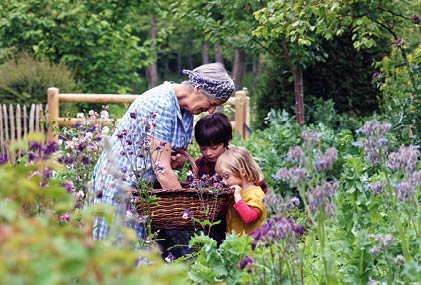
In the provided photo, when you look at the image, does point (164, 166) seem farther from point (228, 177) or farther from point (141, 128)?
point (228, 177)

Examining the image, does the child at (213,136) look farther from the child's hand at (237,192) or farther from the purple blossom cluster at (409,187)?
the purple blossom cluster at (409,187)

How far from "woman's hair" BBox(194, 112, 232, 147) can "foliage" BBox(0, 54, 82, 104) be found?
21.6 ft

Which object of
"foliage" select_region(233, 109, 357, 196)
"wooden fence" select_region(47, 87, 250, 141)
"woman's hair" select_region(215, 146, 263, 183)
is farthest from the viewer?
"wooden fence" select_region(47, 87, 250, 141)

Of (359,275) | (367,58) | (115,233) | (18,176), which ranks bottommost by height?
(359,275)

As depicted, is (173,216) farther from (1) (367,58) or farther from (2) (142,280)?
(1) (367,58)

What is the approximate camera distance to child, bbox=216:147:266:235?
3432 millimetres

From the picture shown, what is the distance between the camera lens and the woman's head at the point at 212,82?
10.9 ft

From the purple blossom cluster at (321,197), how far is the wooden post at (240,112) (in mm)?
6728

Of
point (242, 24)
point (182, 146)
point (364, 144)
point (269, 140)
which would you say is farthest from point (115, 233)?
point (242, 24)

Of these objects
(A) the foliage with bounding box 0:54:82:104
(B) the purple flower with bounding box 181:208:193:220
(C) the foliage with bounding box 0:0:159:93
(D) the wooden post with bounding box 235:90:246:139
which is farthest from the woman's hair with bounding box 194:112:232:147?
(C) the foliage with bounding box 0:0:159:93

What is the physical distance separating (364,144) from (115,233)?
1.08 meters

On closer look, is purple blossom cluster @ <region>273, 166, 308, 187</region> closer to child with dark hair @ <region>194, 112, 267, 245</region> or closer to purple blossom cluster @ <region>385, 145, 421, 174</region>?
purple blossom cluster @ <region>385, 145, 421, 174</region>

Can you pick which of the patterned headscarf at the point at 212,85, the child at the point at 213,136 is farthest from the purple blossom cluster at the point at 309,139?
the child at the point at 213,136

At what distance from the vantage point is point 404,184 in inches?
76.6
